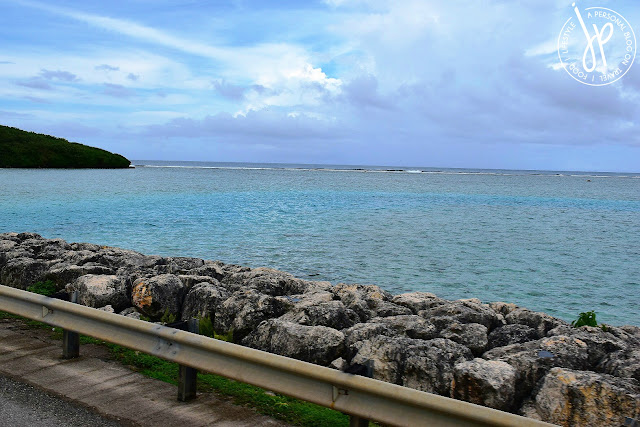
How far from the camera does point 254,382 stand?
427 cm

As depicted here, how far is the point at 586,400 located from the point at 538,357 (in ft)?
3.60

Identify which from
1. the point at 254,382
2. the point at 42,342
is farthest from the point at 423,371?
the point at 42,342

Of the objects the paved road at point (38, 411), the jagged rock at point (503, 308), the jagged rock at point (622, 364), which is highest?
the jagged rock at point (622, 364)

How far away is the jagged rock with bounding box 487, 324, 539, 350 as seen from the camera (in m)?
7.74

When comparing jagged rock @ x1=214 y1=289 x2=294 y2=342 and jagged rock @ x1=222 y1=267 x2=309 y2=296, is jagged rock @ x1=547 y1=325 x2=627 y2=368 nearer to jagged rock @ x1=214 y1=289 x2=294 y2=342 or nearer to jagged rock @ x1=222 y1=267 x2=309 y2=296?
jagged rock @ x1=214 y1=289 x2=294 y2=342

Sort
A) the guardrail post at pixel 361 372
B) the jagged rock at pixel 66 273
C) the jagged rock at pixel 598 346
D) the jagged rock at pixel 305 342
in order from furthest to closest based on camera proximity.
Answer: the jagged rock at pixel 66 273, the jagged rock at pixel 598 346, the jagged rock at pixel 305 342, the guardrail post at pixel 361 372

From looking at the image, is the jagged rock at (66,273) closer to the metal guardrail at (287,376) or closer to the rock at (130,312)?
the rock at (130,312)

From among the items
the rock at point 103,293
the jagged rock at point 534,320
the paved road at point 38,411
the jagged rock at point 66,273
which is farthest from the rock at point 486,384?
the jagged rock at point 66,273

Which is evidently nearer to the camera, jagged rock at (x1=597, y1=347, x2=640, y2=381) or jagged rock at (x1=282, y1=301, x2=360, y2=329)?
jagged rock at (x1=597, y1=347, x2=640, y2=381)

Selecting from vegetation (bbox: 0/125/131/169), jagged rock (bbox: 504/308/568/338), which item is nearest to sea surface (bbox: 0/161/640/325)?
jagged rock (bbox: 504/308/568/338)

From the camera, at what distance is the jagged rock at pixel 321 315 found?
293 inches

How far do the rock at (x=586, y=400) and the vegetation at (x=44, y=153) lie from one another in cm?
12419

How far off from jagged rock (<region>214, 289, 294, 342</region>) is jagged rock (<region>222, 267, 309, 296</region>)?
1219 millimetres

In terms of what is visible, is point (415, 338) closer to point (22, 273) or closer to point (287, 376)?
point (287, 376)
